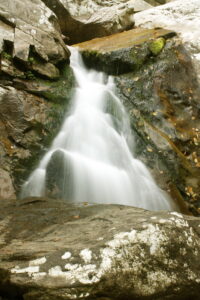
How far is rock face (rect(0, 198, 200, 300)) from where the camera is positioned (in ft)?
7.25

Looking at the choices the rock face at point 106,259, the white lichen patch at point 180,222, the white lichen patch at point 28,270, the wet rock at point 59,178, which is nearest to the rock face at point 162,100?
the wet rock at point 59,178

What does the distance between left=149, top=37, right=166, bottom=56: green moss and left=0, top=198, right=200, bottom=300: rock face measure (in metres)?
6.24

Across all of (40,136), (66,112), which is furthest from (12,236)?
(66,112)

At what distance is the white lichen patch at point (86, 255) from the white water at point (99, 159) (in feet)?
8.84

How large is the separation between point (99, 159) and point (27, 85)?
216 cm

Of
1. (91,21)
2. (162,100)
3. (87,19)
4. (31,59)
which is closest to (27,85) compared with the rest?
(31,59)

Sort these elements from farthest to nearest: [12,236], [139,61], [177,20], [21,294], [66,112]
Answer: [177,20] < [139,61] < [66,112] < [12,236] < [21,294]

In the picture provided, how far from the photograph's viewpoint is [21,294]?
2232mm

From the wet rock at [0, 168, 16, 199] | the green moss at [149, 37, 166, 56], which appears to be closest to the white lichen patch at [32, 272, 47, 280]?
the wet rock at [0, 168, 16, 199]

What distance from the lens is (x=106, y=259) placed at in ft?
7.70

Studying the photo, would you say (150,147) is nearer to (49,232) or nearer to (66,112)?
(66,112)

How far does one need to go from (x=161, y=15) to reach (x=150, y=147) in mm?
6901

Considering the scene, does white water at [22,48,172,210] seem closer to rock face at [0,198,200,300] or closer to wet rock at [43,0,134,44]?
rock face at [0,198,200,300]

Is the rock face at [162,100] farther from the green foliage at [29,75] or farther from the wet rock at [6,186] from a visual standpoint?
the wet rock at [6,186]
